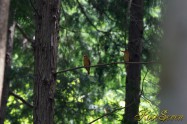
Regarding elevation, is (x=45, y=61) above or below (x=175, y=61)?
above

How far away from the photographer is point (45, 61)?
4.36m

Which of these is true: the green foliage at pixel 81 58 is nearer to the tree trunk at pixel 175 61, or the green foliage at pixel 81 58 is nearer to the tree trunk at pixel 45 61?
the tree trunk at pixel 45 61

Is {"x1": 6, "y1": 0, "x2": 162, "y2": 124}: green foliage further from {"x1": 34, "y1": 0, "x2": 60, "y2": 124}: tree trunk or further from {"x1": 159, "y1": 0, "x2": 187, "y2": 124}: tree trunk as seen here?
{"x1": 159, "y1": 0, "x2": 187, "y2": 124}: tree trunk

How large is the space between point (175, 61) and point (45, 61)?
232 centimetres

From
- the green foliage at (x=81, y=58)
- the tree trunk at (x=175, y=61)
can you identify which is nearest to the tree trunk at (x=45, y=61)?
the tree trunk at (x=175, y=61)

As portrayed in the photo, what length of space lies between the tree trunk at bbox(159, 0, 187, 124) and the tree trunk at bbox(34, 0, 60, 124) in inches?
88.0

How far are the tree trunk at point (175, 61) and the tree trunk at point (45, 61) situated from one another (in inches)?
88.0

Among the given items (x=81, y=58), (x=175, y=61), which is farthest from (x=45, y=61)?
(x=81, y=58)

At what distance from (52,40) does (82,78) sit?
21.2ft

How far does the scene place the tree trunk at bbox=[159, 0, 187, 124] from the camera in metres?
2.16

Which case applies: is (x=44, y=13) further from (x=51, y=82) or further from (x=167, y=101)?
(x=167, y=101)

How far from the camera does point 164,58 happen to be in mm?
2314

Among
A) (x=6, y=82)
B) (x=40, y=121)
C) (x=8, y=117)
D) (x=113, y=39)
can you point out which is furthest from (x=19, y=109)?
(x=40, y=121)

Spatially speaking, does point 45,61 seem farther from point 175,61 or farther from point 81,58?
point 81,58
